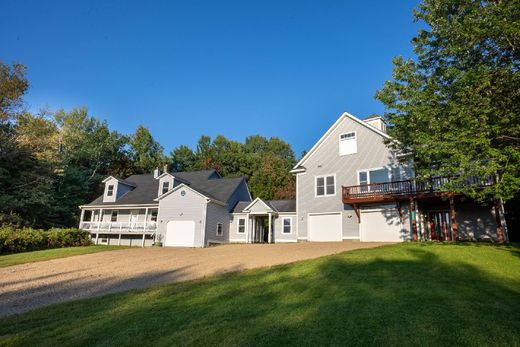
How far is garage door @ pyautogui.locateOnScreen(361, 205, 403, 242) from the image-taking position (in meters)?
20.9

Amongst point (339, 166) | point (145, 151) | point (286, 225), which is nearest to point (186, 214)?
point (286, 225)

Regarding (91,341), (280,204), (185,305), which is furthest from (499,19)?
(280,204)

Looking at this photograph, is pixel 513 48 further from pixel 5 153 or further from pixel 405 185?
pixel 5 153

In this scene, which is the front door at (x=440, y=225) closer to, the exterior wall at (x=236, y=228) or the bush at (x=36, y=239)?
the exterior wall at (x=236, y=228)

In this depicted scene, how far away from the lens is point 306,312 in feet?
19.5

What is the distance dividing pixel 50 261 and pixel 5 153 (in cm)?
1568

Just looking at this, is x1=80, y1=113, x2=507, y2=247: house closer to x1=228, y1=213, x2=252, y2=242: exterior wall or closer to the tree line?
x1=228, y1=213, x2=252, y2=242: exterior wall

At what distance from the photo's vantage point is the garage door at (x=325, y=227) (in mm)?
22922

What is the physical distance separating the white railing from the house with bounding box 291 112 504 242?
13.4m

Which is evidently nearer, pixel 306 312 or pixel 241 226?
pixel 306 312

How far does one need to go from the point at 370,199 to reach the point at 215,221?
1284 centimetres

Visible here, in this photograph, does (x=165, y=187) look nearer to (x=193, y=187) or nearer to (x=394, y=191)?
(x=193, y=187)

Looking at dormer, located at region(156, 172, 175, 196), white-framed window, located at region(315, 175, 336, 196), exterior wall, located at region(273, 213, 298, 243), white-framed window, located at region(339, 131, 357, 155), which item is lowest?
exterior wall, located at region(273, 213, 298, 243)

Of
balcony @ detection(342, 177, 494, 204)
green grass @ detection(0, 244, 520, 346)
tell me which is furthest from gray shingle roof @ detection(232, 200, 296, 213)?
green grass @ detection(0, 244, 520, 346)
